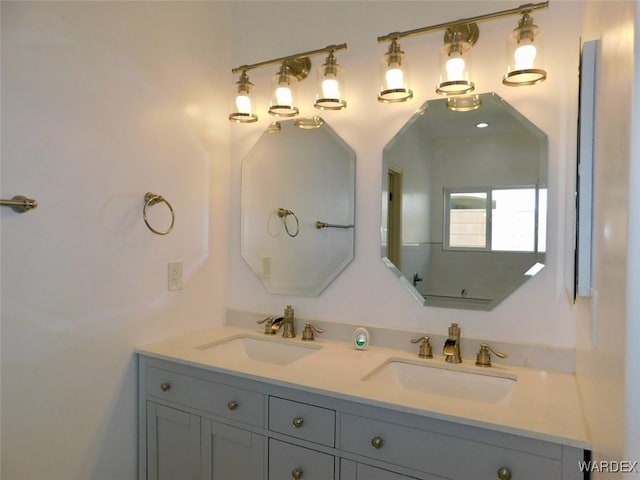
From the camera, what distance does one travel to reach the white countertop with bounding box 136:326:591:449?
1.05 metres

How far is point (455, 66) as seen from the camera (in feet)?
4.95

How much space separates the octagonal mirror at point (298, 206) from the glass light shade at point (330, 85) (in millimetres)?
168

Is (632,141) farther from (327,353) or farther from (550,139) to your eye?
(327,353)

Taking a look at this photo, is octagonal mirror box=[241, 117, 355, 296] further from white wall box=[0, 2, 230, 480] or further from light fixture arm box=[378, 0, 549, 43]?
light fixture arm box=[378, 0, 549, 43]

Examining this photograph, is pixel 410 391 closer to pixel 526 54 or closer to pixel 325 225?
pixel 325 225

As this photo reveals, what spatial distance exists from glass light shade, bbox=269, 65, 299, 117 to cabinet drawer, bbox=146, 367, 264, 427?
1.16 m

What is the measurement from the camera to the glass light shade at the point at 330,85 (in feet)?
5.69

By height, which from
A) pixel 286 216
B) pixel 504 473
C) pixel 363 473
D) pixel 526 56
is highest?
pixel 526 56

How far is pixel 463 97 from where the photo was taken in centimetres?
161

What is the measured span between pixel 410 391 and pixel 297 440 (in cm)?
39

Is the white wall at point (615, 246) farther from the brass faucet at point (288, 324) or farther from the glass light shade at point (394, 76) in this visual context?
the brass faucet at point (288, 324)

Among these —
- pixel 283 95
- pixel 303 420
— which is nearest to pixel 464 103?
pixel 283 95

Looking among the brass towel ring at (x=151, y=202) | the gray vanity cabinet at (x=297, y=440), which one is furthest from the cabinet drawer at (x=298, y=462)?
the brass towel ring at (x=151, y=202)

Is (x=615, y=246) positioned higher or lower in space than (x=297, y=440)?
higher
